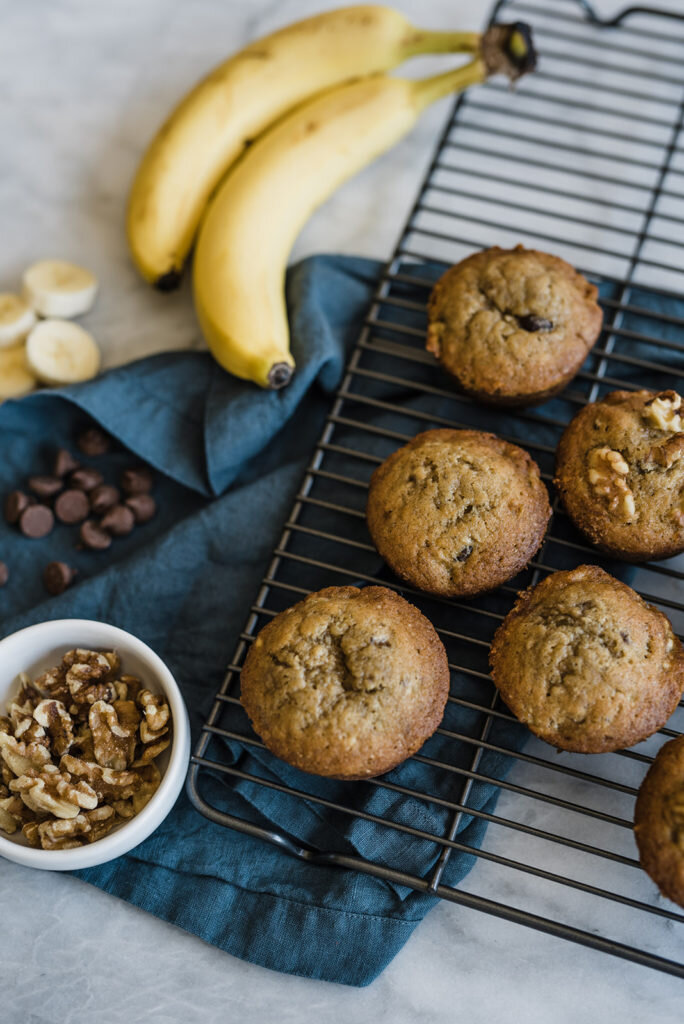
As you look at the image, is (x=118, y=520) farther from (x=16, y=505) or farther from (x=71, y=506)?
(x=16, y=505)

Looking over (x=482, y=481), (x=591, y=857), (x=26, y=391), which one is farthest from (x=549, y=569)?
(x=26, y=391)

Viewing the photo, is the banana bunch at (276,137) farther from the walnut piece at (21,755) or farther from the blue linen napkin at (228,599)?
the walnut piece at (21,755)

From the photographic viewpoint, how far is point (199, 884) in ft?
6.46

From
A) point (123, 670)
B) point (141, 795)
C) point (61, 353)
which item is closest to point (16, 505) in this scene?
point (61, 353)

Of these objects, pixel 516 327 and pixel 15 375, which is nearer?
pixel 516 327

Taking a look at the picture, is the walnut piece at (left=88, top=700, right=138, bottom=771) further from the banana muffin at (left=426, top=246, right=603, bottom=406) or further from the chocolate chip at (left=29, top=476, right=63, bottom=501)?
the banana muffin at (left=426, top=246, right=603, bottom=406)

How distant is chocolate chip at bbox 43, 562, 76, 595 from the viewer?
2.21 metres

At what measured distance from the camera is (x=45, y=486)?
7.55 ft

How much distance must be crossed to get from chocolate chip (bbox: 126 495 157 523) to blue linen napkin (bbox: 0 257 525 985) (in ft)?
0.14

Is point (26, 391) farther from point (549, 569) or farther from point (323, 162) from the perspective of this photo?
point (549, 569)

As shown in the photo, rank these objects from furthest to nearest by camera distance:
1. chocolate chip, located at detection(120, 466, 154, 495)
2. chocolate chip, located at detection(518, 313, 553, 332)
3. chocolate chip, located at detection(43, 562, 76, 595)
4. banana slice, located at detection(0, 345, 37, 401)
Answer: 1. banana slice, located at detection(0, 345, 37, 401)
2. chocolate chip, located at detection(120, 466, 154, 495)
3. chocolate chip, located at detection(43, 562, 76, 595)
4. chocolate chip, located at detection(518, 313, 553, 332)

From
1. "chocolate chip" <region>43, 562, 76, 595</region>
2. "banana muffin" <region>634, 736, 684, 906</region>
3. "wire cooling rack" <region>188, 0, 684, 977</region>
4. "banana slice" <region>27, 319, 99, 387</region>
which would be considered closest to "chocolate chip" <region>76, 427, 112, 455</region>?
"banana slice" <region>27, 319, 99, 387</region>

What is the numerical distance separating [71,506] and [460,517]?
101 centimetres

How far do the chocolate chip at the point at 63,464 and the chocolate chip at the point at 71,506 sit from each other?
0.05 metres
